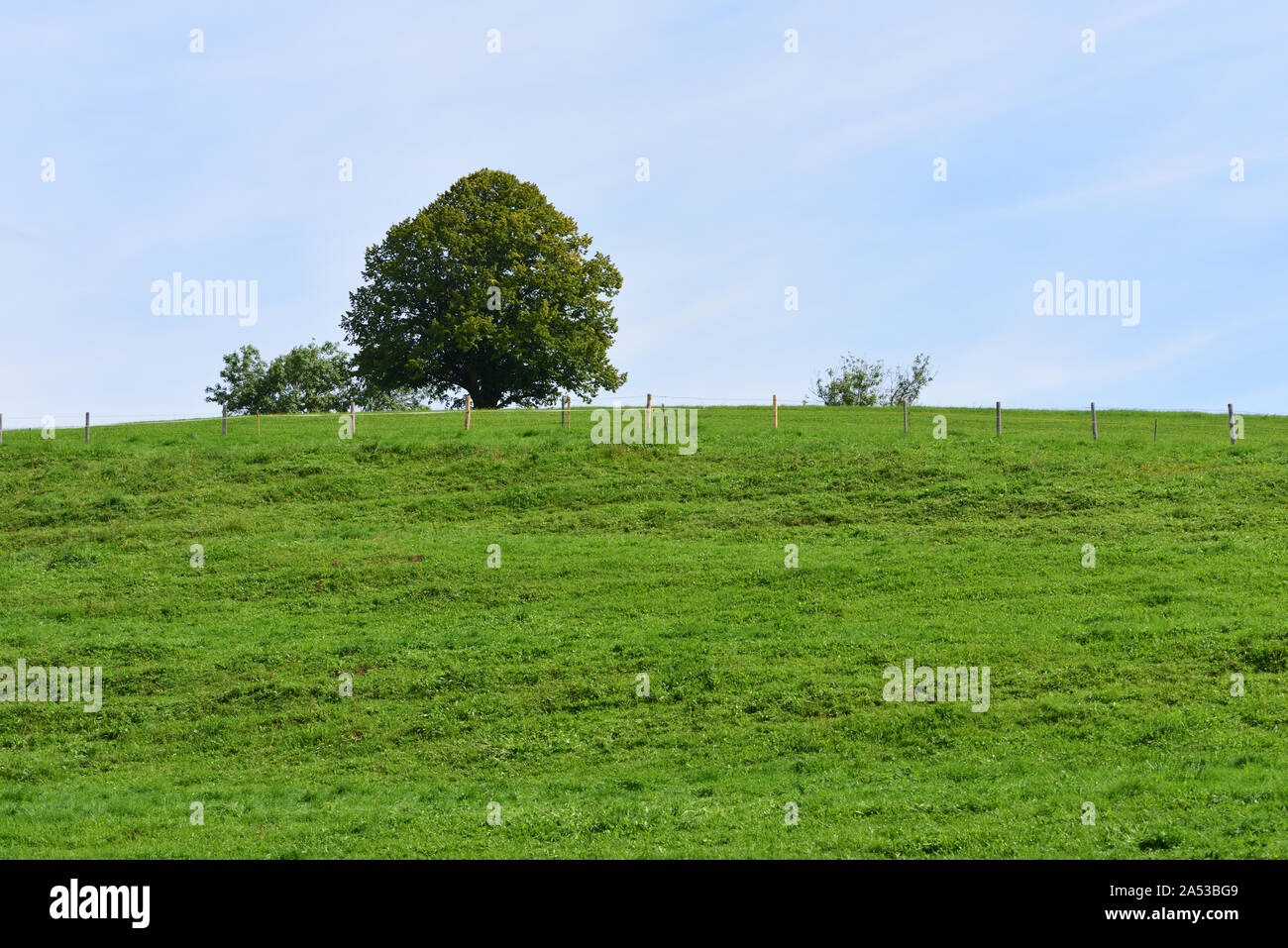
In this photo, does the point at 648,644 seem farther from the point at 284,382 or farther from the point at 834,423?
the point at 284,382

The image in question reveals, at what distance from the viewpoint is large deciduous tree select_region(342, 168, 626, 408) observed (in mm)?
69625

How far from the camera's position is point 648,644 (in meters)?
24.8

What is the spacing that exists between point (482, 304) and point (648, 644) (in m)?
48.3

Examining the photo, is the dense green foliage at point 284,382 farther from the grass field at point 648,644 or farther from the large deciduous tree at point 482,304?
the grass field at point 648,644

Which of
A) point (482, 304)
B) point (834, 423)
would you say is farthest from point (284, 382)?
point (834, 423)

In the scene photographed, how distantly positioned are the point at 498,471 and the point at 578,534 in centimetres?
842

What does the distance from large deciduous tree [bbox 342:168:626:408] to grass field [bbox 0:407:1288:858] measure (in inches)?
955

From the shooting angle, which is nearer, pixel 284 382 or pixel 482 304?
pixel 482 304

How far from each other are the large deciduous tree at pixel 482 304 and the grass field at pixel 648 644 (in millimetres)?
24249

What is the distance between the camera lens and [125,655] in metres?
26.2

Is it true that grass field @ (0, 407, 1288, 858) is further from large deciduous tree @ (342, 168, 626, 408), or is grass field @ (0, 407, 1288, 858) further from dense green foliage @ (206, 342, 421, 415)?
dense green foliage @ (206, 342, 421, 415)

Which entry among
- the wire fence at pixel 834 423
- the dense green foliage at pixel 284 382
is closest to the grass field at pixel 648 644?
the wire fence at pixel 834 423
